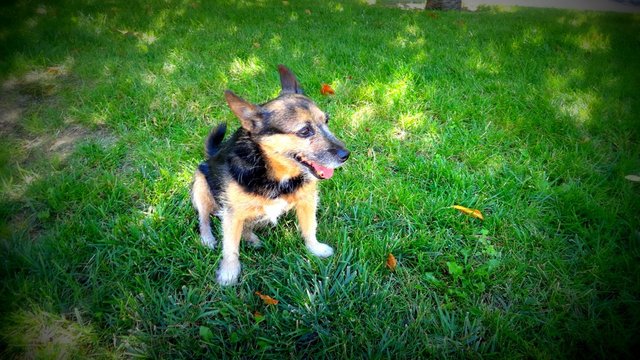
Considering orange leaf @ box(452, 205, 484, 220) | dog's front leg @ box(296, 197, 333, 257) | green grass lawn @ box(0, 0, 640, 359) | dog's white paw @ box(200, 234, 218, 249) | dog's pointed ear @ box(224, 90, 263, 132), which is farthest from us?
orange leaf @ box(452, 205, 484, 220)

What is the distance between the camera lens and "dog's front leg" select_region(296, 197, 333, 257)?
2.53 metres

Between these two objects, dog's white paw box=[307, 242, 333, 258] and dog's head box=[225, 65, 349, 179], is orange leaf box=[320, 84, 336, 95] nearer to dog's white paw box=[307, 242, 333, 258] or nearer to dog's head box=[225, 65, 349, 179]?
dog's head box=[225, 65, 349, 179]

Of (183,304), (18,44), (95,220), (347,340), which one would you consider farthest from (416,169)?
(18,44)

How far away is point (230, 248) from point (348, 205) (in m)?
1.13

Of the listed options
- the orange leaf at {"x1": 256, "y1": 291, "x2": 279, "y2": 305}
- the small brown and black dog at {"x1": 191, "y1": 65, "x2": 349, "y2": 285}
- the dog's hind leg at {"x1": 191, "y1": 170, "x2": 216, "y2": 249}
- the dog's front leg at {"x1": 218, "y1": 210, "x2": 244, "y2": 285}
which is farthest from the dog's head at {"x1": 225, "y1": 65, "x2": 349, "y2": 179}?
the orange leaf at {"x1": 256, "y1": 291, "x2": 279, "y2": 305}

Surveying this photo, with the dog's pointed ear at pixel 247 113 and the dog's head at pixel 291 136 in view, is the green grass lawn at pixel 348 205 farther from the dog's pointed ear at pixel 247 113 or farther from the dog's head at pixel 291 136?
the dog's pointed ear at pixel 247 113

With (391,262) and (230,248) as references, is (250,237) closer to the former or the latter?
(230,248)

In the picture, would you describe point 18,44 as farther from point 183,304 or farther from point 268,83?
point 183,304

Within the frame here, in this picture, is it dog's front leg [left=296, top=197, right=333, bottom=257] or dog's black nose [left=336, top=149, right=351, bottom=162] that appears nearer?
dog's black nose [left=336, top=149, right=351, bottom=162]

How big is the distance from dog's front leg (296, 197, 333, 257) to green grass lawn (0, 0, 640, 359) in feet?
0.43

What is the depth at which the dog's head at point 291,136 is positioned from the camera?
2361 millimetres

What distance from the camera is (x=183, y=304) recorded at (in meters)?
2.20

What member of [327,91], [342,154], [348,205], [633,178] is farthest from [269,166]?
[633,178]

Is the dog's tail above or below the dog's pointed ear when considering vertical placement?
below
